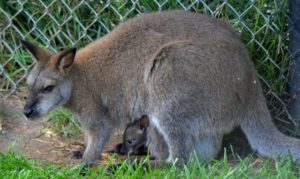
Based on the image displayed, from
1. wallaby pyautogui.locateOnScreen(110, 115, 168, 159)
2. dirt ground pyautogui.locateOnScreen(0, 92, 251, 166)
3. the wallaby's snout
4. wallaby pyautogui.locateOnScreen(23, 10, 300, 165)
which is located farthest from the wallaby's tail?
the wallaby's snout

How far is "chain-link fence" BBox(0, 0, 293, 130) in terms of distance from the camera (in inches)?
252

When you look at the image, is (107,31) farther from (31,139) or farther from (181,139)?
(181,139)

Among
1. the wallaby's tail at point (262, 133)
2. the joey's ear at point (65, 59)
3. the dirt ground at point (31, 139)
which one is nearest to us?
the wallaby's tail at point (262, 133)

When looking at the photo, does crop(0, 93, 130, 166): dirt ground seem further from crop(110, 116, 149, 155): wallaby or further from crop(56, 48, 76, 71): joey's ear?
crop(56, 48, 76, 71): joey's ear

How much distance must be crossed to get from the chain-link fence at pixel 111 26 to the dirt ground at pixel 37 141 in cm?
38

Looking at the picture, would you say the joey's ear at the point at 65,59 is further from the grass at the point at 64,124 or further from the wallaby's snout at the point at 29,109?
the grass at the point at 64,124

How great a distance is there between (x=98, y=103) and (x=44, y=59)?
557 millimetres

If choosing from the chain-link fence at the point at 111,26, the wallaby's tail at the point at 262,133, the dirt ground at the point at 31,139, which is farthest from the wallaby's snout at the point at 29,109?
the wallaby's tail at the point at 262,133

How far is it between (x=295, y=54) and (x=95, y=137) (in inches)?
69.5

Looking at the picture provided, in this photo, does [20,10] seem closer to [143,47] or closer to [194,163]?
[143,47]

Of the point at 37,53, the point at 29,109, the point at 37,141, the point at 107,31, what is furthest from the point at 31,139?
the point at 107,31

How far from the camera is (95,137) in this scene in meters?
5.98

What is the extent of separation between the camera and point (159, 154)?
19.6ft

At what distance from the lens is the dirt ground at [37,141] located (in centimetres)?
614
